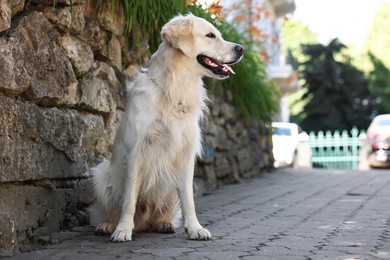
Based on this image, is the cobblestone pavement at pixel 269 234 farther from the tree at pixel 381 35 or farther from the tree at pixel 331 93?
the tree at pixel 381 35

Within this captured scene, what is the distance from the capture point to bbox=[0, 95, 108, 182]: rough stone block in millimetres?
3866

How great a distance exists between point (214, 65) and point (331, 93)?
30230 millimetres

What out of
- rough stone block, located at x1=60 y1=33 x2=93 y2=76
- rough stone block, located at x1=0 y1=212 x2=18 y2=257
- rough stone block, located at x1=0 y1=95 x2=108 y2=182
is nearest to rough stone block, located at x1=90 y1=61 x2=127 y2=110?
rough stone block, located at x1=60 y1=33 x2=93 y2=76

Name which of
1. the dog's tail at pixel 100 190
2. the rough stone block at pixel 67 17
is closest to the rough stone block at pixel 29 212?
the dog's tail at pixel 100 190

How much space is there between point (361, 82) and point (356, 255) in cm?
3310

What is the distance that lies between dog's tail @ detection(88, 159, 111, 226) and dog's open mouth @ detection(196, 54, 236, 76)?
3.43ft

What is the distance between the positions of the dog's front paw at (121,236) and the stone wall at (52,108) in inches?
20.6

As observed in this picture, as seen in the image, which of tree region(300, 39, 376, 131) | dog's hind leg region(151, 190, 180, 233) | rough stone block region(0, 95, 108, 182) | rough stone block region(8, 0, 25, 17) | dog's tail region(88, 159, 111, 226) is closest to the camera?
rough stone block region(0, 95, 108, 182)

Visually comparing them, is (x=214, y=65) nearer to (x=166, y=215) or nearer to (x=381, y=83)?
(x=166, y=215)

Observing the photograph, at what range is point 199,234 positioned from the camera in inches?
169

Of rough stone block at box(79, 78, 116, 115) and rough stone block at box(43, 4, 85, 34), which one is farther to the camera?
rough stone block at box(79, 78, 116, 115)

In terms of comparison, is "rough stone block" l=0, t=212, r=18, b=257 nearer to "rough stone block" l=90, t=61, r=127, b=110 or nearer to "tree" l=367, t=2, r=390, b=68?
"rough stone block" l=90, t=61, r=127, b=110

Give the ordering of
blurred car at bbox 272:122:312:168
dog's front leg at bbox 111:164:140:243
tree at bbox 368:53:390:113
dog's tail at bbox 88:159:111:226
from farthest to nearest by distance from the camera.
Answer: tree at bbox 368:53:390:113 → blurred car at bbox 272:122:312:168 → dog's tail at bbox 88:159:111:226 → dog's front leg at bbox 111:164:140:243

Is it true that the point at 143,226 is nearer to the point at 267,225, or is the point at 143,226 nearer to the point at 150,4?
the point at 267,225
